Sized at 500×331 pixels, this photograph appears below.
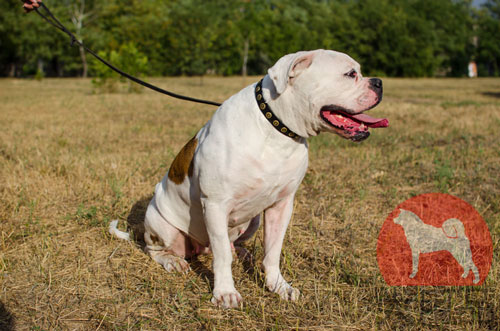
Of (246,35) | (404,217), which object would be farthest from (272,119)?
(246,35)

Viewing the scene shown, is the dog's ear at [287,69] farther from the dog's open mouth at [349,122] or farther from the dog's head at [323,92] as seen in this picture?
the dog's open mouth at [349,122]

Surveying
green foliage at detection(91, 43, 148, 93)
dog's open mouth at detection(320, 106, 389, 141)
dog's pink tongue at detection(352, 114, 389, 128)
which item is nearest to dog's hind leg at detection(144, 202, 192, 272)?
dog's open mouth at detection(320, 106, 389, 141)

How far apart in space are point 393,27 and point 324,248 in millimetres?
41503

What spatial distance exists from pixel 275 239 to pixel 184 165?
2.52ft

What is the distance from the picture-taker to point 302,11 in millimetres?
47594

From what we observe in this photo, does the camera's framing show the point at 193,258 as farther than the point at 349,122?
Yes

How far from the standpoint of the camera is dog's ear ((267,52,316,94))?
2.33 metres

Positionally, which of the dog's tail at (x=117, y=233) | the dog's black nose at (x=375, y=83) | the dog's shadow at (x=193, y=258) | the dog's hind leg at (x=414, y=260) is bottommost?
the dog's shadow at (x=193, y=258)

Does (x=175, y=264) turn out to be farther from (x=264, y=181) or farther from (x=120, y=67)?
(x=120, y=67)

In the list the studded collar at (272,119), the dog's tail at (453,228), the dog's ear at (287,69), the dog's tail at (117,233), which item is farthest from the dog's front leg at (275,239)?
the dog's tail at (453,228)

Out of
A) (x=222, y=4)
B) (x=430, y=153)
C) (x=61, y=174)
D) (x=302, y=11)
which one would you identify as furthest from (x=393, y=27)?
(x=61, y=174)

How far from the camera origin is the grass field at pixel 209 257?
2482 mm

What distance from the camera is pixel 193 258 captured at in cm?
341

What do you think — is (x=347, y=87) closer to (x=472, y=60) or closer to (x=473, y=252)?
(x=473, y=252)
